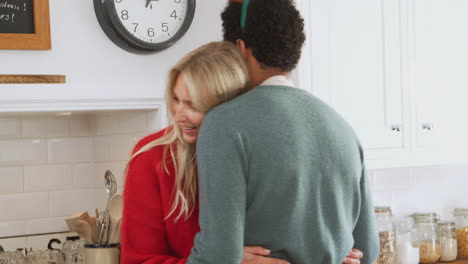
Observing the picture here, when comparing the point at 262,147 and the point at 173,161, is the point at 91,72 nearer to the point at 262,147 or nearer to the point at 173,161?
the point at 173,161

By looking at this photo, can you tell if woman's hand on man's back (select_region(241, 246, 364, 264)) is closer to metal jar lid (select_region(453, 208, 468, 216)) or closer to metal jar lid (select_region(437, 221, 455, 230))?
metal jar lid (select_region(437, 221, 455, 230))

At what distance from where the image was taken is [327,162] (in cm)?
173

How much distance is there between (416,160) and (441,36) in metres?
0.59

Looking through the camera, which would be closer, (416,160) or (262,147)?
(262,147)

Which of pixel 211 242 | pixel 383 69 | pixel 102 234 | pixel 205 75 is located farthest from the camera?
pixel 383 69

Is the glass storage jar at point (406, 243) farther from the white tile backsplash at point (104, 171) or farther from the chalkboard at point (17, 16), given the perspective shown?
the chalkboard at point (17, 16)

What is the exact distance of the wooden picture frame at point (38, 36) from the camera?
235 centimetres

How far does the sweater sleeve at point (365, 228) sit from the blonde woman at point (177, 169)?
349mm

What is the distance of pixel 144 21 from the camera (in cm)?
252

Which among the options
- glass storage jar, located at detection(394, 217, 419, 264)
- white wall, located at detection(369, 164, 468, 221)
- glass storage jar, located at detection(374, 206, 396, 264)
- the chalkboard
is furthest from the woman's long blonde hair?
white wall, located at detection(369, 164, 468, 221)

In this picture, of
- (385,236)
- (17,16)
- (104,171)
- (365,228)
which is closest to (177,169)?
(365,228)

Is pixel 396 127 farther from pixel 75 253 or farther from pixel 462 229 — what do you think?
pixel 75 253

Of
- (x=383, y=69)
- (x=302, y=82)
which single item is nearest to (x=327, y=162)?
(x=302, y=82)

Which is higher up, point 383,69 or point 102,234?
point 383,69
